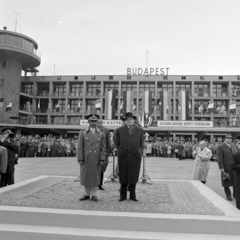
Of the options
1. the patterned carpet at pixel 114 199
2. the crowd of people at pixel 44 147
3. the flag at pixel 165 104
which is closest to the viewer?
the patterned carpet at pixel 114 199

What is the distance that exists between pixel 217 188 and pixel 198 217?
4.84 metres

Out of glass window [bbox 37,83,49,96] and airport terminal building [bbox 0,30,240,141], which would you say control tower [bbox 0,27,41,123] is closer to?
airport terminal building [bbox 0,30,240,141]

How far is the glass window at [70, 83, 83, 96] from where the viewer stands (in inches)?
2206

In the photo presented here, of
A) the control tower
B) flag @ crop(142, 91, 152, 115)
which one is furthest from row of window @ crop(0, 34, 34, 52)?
flag @ crop(142, 91, 152, 115)

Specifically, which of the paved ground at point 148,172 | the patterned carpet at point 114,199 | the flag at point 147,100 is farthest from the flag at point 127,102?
the patterned carpet at point 114,199

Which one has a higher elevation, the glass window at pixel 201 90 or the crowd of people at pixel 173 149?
the glass window at pixel 201 90

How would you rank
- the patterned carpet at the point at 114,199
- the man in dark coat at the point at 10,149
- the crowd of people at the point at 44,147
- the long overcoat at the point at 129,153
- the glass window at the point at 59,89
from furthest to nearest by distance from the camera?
the glass window at the point at 59,89
the crowd of people at the point at 44,147
the man in dark coat at the point at 10,149
the long overcoat at the point at 129,153
the patterned carpet at the point at 114,199

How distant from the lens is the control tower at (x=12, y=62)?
45.2 metres

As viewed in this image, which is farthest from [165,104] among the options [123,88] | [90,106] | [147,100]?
[90,106]

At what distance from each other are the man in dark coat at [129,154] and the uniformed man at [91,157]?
0.43 meters

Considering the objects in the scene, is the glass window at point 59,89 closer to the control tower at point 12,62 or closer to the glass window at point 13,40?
the control tower at point 12,62

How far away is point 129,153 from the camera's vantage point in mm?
5883

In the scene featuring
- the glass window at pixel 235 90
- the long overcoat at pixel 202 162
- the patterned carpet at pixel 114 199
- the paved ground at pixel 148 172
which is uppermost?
the glass window at pixel 235 90

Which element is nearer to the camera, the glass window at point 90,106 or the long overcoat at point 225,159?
the long overcoat at point 225,159
